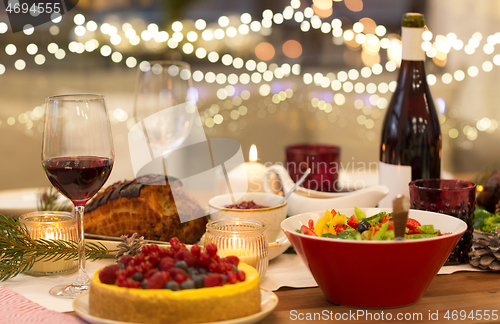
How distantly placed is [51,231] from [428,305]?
23.1 inches

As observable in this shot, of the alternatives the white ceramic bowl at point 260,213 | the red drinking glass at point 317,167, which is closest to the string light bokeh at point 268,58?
the red drinking glass at point 317,167

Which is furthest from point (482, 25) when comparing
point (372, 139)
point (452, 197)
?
point (452, 197)

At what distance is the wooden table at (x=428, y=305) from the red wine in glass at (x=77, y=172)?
0.99 ft

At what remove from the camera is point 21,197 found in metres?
1.18

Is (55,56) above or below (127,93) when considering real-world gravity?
above

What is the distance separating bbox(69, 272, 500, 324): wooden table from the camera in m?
0.61

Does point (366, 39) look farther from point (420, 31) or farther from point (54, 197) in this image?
point (54, 197)

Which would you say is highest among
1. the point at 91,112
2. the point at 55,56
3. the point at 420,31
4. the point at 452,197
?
the point at 55,56

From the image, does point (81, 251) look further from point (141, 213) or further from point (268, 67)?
point (268, 67)

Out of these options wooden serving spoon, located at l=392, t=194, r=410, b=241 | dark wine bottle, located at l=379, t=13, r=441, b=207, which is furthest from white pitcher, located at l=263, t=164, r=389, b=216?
wooden serving spoon, located at l=392, t=194, r=410, b=241

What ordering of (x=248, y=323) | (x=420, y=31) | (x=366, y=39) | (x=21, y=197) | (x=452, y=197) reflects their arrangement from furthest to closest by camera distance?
(x=366, y=39) < (x=21, y=197) < (x=420, y=31) < (x=452, y=197) < (x=248, y=323)

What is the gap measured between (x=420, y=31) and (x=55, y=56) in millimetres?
2725

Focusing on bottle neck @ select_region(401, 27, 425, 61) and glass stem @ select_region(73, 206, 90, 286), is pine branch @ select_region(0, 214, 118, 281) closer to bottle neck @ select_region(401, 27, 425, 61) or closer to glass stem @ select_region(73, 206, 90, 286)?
glass stem @ select_region(73, 206, 90, 286)

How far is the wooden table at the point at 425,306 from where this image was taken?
61 centimetres
